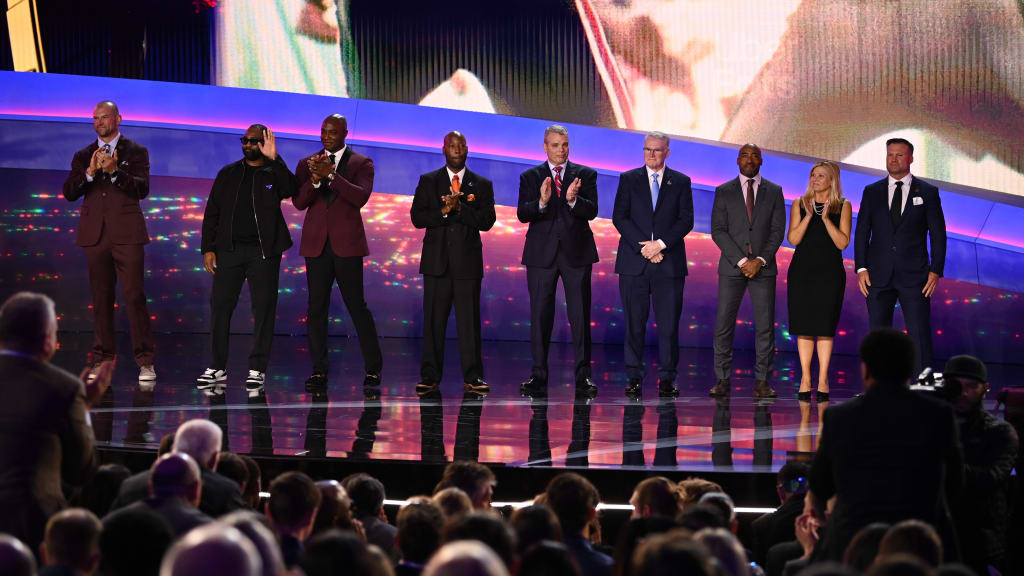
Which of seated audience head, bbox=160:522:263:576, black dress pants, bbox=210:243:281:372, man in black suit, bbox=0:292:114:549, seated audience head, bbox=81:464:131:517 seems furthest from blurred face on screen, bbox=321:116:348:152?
seated audience head, bbox=160:522:263:576

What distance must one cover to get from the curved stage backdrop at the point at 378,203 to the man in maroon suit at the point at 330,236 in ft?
11.2

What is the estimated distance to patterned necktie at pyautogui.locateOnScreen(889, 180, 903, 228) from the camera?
7.36 metres

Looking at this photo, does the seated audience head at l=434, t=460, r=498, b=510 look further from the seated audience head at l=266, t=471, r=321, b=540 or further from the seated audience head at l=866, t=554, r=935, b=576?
the seated audience head at l=866, t=554, r=935, b=576

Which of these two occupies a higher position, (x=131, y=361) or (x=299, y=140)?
(x=299, y=140)

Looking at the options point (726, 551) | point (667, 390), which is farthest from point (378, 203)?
point (726, 551)

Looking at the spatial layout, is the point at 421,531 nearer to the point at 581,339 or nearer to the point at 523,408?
the point at 523,408

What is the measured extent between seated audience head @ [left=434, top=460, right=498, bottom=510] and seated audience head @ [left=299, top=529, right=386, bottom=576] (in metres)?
1.35

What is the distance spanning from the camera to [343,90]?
11172 millimetres

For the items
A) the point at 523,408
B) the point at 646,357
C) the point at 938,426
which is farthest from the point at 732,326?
the point at 938,426

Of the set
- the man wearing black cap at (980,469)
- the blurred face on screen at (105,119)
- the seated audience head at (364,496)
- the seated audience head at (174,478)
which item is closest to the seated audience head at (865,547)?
the man wearing black cap at (980,469)

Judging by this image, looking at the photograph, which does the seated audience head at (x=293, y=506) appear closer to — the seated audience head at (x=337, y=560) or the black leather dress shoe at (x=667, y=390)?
the seated audience head at (x=337, y=560)

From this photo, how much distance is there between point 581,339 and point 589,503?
4.16 meters

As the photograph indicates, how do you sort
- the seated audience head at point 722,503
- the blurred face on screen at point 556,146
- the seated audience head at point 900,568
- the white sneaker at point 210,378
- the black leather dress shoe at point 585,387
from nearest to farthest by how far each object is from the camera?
the seated audience head at point 900,568, the seated audience head at point 722,503, the white sneaker at point 210,378, the black leather dress shoe at point 585,387, the blurred face on screen at point 556,146

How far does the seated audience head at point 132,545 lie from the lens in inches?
105
